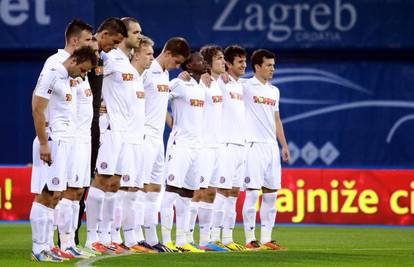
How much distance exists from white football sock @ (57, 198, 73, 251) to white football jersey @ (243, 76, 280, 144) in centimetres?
306

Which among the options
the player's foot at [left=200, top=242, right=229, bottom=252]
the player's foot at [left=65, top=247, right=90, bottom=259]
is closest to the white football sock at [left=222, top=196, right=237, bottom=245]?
the player's foot at [left=200, top=242, right=229, bottom=252]

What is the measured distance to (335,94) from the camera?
74.8 feet

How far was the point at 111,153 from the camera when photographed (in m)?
11.5

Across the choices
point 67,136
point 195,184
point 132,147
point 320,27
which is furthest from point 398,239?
point 320,27

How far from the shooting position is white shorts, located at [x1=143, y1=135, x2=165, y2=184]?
11938 mm

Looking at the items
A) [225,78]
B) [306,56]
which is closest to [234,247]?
[225,78]

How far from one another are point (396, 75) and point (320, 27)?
1.75 m

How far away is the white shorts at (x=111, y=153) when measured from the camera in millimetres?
11453

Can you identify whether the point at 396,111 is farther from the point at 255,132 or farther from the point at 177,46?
the point at 177,46

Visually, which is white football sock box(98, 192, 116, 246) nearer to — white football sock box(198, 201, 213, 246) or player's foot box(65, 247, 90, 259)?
player's foot box(65, 247, 90, 259)

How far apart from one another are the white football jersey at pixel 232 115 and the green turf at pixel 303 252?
1.34 metres

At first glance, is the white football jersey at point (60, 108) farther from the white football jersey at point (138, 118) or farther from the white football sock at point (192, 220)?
the white football sock at point (192, 220)

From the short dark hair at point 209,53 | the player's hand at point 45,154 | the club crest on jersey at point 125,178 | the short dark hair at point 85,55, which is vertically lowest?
the club crest on jersey at point 125,178

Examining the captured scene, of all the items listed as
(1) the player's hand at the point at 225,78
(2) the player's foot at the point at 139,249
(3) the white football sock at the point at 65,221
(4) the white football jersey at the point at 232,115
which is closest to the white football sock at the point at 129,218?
(2) the player's foot at the point at 139,249
